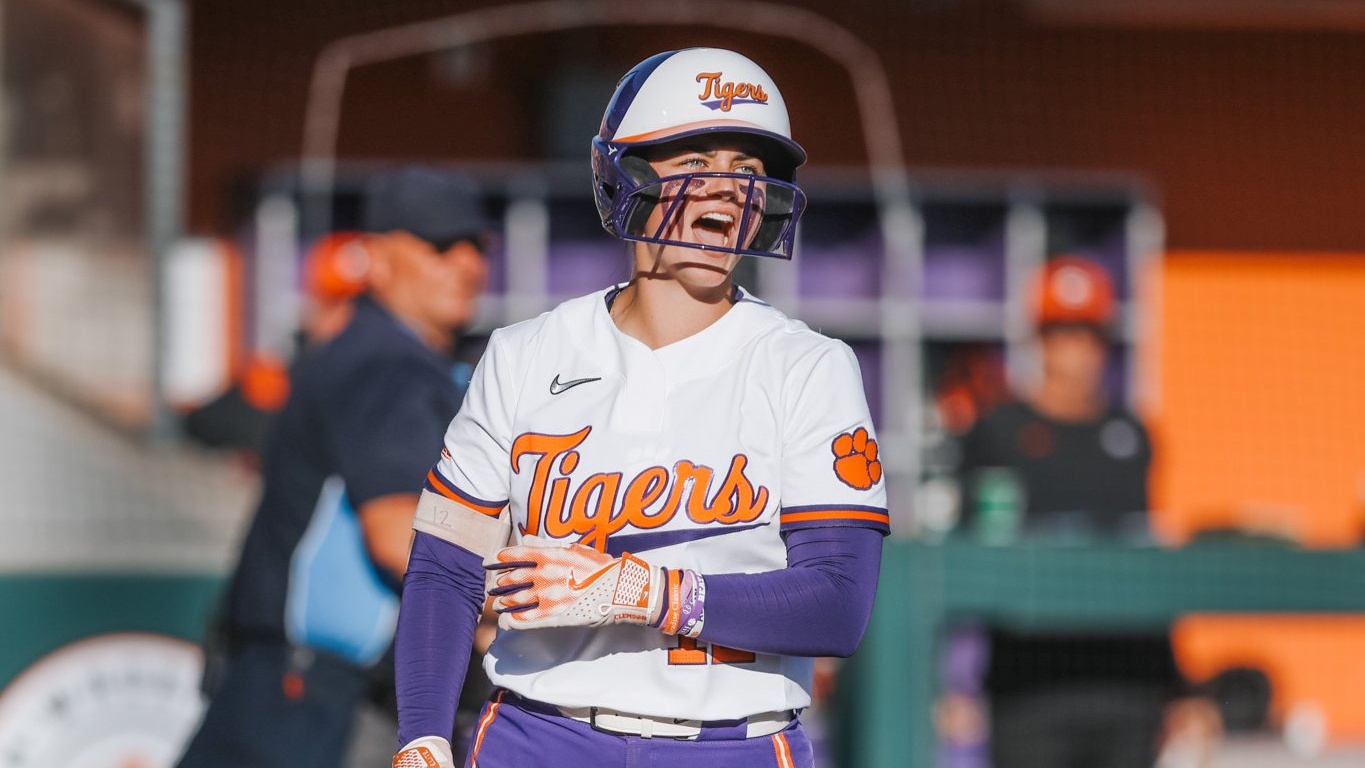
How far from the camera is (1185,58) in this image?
10.0 m

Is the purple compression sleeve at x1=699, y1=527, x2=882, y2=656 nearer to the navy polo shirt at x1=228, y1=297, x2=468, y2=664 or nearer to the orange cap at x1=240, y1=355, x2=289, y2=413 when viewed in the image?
the navy polo shirt at x1=228, y1=297, x2=468, y2=664

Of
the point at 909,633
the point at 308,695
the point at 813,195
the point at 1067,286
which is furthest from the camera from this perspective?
the point at 813,195

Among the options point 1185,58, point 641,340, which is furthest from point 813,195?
point 641,340

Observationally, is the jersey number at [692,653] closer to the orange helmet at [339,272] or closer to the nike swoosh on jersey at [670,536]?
the nike swoosh on jersey at [670,536]

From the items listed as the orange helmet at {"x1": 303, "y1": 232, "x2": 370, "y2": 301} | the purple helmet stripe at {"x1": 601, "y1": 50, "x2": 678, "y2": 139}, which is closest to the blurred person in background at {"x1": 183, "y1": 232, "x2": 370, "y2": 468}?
the orange helmet at {"x1": 303, "y1": 232, "x2": 370, "y2": 301}

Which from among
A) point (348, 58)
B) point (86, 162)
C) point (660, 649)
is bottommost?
point (660, 649)

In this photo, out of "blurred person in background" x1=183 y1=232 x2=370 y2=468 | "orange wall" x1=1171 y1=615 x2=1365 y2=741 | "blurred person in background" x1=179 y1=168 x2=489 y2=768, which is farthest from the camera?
"orange wall" x1=1171 y1=615 x2=1365 y2=741

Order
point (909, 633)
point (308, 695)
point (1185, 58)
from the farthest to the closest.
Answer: point (1185, 58) → point (909, 633) → point (308, 695)

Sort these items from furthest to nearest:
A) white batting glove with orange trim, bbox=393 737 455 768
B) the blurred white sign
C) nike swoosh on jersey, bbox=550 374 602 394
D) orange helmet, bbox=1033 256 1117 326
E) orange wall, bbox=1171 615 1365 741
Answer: orange wall, bbox=1171 615 1365 741 < orange helmet, bbox=1033 256 1117 326 < the blurred white sign < nike swoosh on jersey, bbox=550 374 602 394 < white batting glove with orange trim, bbox=393 737 455 768

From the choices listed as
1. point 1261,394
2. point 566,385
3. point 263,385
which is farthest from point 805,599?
point 1261,394

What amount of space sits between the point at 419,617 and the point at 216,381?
306 inches

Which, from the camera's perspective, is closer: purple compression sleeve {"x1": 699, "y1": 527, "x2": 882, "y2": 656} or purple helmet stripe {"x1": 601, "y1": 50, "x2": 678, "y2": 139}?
purple compression sleeve {"x1": 699, "y1": 527, "x2": 882, "y2": 656}

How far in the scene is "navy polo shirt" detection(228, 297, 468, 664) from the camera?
305 cm

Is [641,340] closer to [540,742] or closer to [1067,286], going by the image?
[540,742]
